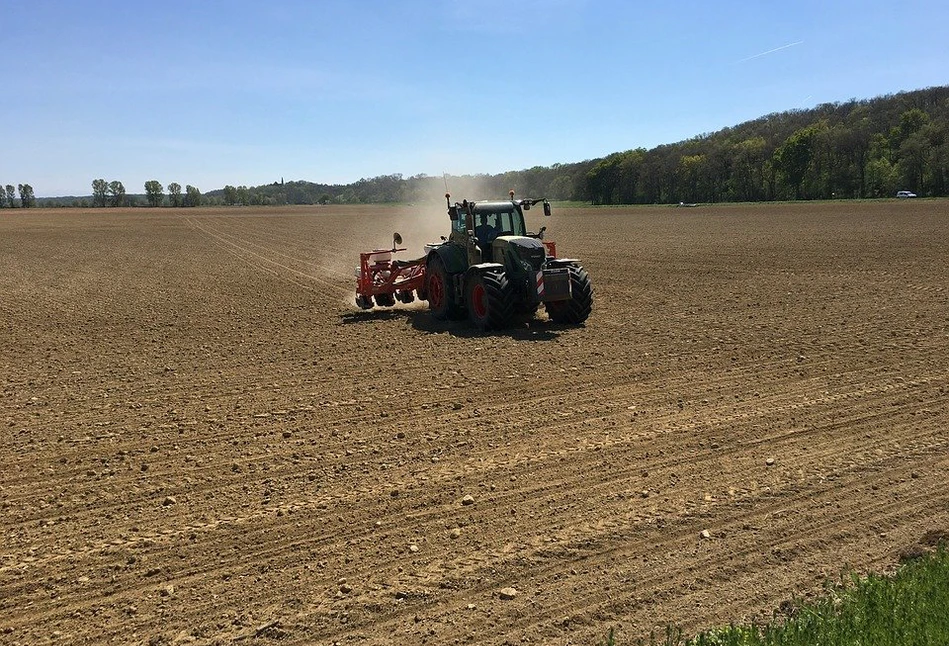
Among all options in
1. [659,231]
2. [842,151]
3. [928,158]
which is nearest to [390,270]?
[659,231]

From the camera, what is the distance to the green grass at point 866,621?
3561mm

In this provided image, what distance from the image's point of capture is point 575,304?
497 inches

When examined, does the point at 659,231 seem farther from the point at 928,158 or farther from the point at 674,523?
the point at 928,158

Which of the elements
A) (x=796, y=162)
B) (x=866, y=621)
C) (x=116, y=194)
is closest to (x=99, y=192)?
(x=116, y=194)

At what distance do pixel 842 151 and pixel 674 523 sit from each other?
92617mm

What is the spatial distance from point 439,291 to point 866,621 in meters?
11.2

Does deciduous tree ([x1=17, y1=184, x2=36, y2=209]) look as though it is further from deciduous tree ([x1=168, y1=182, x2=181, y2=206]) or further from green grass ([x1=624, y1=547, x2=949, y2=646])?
green grass ([x1=624, y1=547, x2=949, y2=646])

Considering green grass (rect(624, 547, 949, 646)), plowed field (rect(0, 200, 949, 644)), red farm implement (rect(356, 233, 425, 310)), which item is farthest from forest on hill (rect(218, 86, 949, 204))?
green grass (rect(624, 547, 949, 646))

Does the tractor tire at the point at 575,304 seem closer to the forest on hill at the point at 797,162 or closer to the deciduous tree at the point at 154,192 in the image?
the forest on hill at the point at 797,162

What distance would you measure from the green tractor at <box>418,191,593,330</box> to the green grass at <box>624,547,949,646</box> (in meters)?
8.39

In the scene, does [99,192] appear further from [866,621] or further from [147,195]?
[866,621]

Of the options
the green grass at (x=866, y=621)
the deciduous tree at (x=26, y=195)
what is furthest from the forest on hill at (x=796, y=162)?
the deciduous tree at (x=26, y=195)

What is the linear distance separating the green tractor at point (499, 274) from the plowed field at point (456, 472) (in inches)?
16.9

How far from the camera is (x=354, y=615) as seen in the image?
13.6 ft
